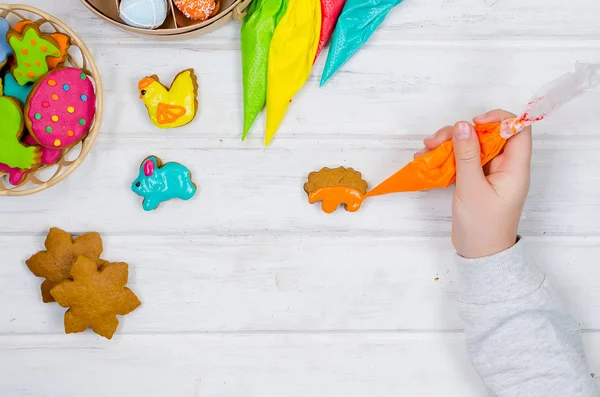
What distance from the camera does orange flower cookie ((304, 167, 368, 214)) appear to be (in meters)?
0.98

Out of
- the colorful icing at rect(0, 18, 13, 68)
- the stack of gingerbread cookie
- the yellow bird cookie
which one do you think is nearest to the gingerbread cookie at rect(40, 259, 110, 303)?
the stack of gingerbread cookie

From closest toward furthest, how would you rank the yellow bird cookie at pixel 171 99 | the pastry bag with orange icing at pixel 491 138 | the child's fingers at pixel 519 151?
the pastry bag with orange icing at pixel 491 138 → the child's fingers at pixel 519 151 → the yellow bird cookie at pixel 171 99

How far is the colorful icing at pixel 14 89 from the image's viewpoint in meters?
0.94

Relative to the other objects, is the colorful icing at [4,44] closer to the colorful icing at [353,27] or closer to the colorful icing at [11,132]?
the colorful icing at [11,132]

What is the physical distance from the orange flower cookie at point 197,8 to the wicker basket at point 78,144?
167mm

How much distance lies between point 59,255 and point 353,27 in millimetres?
618

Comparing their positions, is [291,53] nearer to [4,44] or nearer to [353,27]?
[353,27]

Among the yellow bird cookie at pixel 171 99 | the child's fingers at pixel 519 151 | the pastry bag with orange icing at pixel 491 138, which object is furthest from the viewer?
the yellow bird cookie at pixel 171 99

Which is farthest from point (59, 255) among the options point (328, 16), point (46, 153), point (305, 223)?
point (328, 16)

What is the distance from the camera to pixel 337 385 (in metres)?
1.02

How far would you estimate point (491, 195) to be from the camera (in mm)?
857

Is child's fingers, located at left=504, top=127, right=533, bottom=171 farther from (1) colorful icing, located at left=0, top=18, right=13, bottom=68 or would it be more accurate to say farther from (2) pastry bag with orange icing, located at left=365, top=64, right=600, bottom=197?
(1) colorful icing, located at left=0, top=18, right=13, bottom=68

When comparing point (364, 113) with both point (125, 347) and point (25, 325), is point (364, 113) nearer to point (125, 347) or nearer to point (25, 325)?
point (125, 347)

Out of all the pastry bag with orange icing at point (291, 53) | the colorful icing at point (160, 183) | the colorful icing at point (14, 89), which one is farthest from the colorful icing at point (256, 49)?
the colorful icing at point (14, 89)
